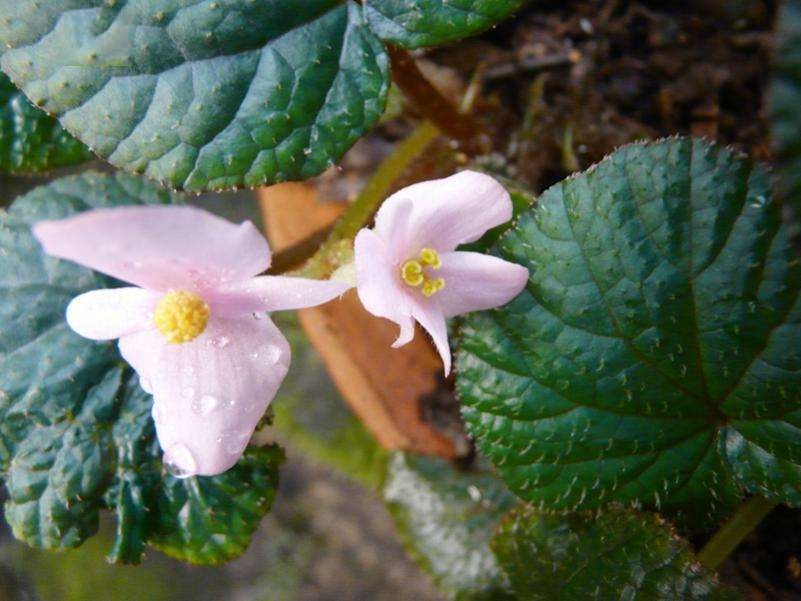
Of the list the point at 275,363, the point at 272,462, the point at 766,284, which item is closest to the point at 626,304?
the point at 766,284

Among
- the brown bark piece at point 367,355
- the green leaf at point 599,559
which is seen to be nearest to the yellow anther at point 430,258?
the green leaf at point 599,559

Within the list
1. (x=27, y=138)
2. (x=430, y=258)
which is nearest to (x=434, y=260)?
(x=430, y=258)

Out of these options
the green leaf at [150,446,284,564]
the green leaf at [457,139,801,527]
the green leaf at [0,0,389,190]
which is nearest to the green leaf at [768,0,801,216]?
the green leaf at [457,139,801,527]

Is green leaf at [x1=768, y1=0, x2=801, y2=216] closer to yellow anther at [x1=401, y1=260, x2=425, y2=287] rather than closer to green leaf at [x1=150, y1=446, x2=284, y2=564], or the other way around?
yellow anther at [x1=401, y1=260, x2=425, y2=287]

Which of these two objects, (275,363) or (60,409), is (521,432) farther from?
(60,409)

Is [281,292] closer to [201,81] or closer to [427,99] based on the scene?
[201,81]
